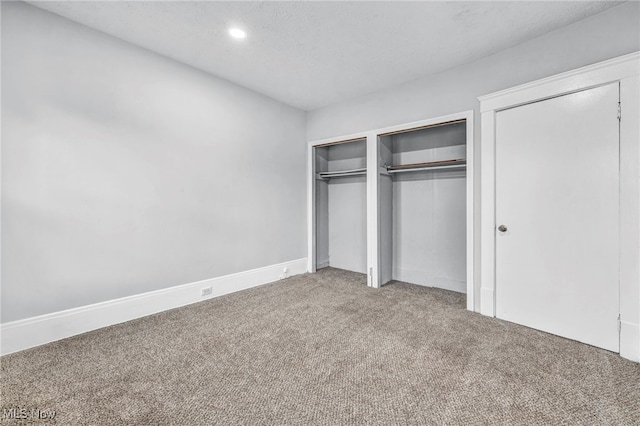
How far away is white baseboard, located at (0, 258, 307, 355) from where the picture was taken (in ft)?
6.76

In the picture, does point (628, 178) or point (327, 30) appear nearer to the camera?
point (628, 178)

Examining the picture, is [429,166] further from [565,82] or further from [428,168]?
[565,82]

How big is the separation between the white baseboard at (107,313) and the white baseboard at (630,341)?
354cm

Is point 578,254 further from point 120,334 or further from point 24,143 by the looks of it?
point 24,143

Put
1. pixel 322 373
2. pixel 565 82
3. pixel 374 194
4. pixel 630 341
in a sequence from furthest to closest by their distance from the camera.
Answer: pixel 374 194 < pixel 565 82 < pixel 630 341 < pixel 322 373

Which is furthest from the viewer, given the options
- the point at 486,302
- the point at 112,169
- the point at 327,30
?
the point at 486,302

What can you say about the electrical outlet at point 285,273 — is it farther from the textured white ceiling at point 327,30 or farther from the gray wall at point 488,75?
the textured white ceiling at point 327,30

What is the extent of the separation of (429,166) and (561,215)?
146 centimetres

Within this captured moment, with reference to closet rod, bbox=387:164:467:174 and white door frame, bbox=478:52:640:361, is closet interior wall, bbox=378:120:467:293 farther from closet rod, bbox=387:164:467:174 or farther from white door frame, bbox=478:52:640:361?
white door frame, bbox=478:52:640:361

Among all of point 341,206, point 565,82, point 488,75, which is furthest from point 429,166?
point 341,206

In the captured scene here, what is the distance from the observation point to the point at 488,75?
2.75 metres

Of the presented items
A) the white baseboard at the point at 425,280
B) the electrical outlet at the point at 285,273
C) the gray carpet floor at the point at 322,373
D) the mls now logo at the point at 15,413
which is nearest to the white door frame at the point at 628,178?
the gray carpet floor at the point at 322,373

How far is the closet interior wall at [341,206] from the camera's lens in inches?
173

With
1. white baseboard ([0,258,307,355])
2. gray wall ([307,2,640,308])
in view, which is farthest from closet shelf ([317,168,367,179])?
white baseboard ([0,258,307,355])
